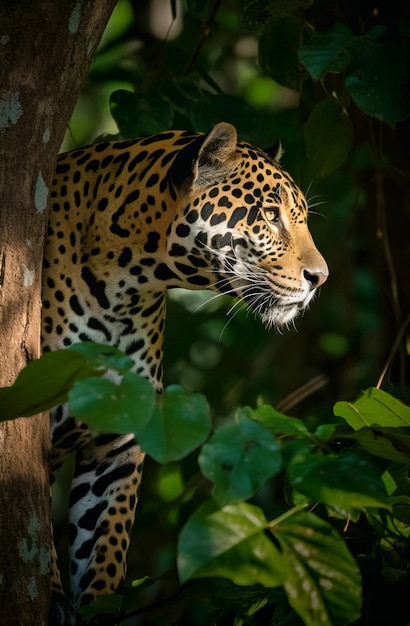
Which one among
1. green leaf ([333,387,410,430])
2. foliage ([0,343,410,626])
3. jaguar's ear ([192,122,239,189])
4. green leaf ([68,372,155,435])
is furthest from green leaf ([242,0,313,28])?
green leaf ([68,372,155,435])

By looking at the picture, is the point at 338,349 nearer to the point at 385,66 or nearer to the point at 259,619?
the point at 385,66

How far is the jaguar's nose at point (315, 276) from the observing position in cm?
397

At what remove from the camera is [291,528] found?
2314 mm

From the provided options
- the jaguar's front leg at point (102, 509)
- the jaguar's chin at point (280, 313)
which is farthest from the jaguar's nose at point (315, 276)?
the jaguar's front leg at point (102, 509)

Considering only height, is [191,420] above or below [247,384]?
above

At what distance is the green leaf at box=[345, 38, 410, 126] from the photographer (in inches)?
157

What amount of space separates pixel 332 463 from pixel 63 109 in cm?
149

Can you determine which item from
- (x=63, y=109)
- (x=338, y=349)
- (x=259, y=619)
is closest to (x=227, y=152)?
(x=63, y=109)

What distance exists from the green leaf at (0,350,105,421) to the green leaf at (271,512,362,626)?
→ 0.55 metres

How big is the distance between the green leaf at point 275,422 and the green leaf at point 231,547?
7.6 inches

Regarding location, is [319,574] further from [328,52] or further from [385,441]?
[328,52]

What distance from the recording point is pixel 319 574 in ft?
7.56

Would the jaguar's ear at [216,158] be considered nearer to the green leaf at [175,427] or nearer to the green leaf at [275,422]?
the green leaf at [275,422]

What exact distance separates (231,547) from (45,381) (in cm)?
54
